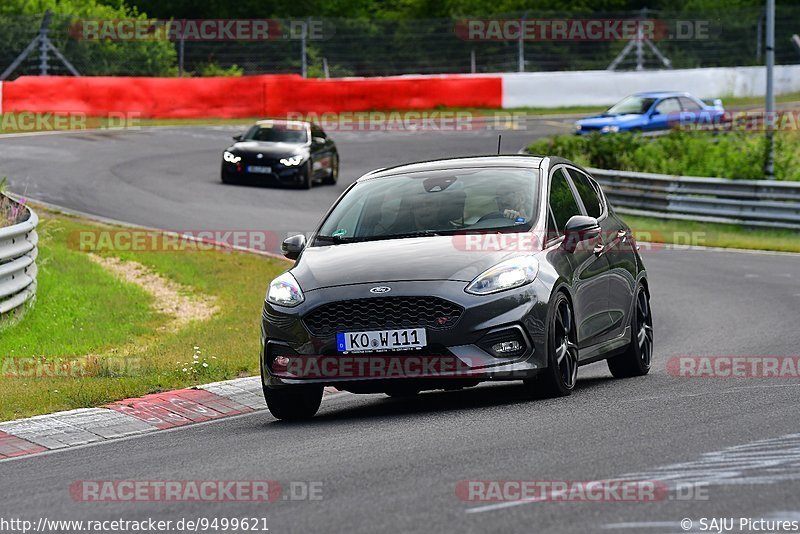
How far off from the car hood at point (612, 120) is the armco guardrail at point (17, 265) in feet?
75.0

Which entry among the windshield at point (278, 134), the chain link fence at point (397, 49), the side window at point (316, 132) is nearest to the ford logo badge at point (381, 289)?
the windshield at point (278, 134)

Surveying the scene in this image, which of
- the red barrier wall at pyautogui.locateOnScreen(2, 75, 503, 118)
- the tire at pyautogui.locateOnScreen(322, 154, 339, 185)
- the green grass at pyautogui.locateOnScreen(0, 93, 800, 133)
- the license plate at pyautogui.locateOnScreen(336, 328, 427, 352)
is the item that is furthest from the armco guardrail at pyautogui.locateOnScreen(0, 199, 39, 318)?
the red barrier wall at pyautogui.locateOnScreen(2, 75, 503, 118)

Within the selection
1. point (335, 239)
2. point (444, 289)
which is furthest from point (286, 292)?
point (444, 289)

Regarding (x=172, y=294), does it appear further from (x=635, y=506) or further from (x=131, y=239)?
(x=635, y=506)

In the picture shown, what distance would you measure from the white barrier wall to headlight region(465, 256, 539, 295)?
38.5 metres

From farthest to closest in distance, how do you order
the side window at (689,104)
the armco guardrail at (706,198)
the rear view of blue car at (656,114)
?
the side window at (689,104)
the rear view of blue car at (656,114)
the armco guardrail at (706,198)

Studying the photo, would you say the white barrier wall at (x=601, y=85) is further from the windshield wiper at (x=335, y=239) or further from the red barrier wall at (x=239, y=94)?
the windshield wiper at (x=335, y=239)

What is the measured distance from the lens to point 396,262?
977 centimetres

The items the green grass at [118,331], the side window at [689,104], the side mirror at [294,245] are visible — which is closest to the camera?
the side mirror at [294,245]

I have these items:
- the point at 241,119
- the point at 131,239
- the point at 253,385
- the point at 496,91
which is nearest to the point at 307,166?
the point at 131,239

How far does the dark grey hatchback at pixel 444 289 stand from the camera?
9477mm

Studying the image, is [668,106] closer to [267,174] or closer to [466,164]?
[267,174]

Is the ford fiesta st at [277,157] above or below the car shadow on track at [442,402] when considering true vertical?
below

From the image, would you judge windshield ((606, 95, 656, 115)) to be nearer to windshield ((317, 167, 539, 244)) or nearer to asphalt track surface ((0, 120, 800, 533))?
asphalt track surface ((0, 120, 800, 533))
